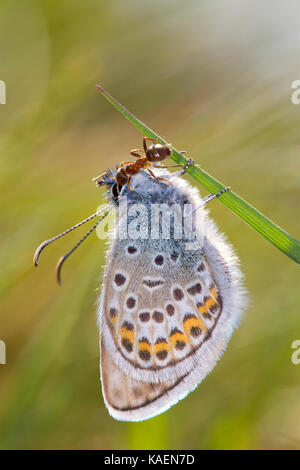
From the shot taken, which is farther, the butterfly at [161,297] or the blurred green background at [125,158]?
the blurred green background at [125,158]

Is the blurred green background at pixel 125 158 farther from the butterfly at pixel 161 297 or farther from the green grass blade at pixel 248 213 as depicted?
the green grass blade at pixel 248 213

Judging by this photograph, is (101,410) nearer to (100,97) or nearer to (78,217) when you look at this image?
(78,217)

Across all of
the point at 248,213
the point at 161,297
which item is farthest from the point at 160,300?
the point at 248,213

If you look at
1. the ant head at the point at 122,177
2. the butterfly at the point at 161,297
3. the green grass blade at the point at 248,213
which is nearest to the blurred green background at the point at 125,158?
the butterfly at the point at 161,297

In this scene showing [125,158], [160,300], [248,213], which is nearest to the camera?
[248,213]

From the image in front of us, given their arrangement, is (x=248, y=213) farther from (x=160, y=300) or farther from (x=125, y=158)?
(x=125, y=158)

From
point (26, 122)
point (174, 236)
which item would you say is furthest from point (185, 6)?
point (174, 236)
